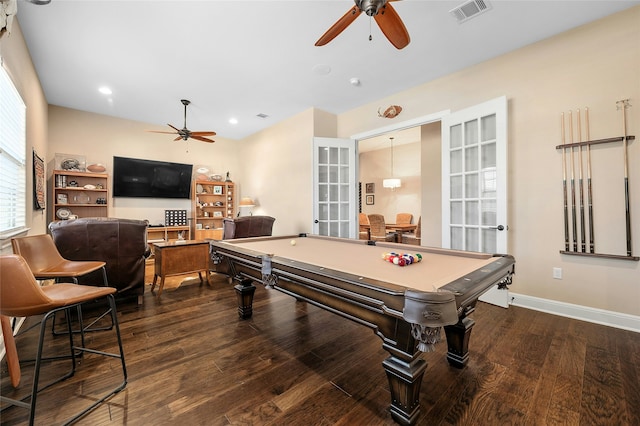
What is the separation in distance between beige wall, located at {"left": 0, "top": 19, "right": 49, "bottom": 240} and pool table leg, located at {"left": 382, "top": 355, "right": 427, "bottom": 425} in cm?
353

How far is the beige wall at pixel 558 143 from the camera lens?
2.43m

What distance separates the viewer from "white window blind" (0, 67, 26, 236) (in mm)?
2314

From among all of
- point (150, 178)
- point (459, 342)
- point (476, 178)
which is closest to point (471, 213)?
point (476, 178)

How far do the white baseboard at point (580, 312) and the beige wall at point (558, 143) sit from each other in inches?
2.0

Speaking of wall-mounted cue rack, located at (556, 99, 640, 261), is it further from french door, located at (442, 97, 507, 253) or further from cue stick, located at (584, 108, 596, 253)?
french door, located at (442, 97, 507, 253)

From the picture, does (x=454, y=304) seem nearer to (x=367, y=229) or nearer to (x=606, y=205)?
(x=606, y=205)

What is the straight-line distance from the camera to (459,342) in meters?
1.81

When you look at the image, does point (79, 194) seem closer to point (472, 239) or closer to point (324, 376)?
point (324, 376)

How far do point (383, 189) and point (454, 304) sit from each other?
7.80 m

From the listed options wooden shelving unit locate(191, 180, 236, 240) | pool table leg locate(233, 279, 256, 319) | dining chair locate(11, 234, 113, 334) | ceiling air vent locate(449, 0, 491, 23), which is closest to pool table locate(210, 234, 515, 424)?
pool table leg locate(233, 279, 256, 319)

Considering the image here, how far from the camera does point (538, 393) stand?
1.55 meters

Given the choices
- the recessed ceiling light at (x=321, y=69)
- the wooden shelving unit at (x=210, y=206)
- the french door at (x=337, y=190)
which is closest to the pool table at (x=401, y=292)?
the recessed ceiling light at (x=321, y=69)

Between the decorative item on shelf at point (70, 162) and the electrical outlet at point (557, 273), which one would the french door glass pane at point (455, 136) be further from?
the decorative item on shelf at point (70, 162)

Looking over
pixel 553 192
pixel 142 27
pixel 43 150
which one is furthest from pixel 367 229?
pixel 43 150
